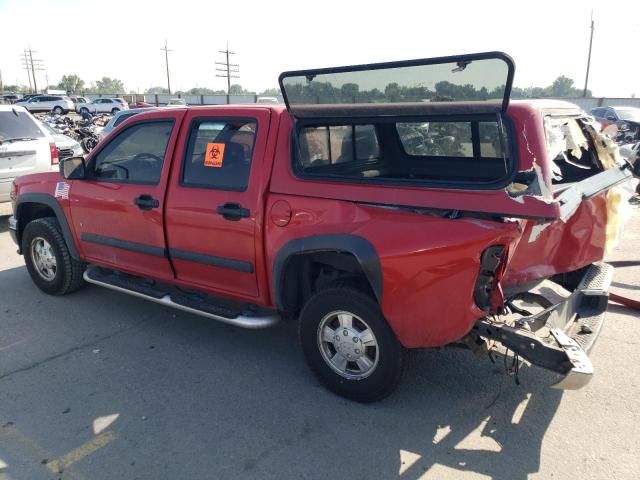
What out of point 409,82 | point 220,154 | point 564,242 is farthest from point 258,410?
point 564,242

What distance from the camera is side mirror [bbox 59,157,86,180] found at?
4.52m

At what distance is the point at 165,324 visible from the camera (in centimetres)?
460

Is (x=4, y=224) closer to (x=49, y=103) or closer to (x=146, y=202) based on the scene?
(x=146, y=202)

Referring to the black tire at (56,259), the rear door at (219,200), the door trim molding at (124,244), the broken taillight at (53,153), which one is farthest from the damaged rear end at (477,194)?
the broken taillight at (53,153)

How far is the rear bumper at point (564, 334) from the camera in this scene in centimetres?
264

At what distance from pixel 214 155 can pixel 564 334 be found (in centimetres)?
256

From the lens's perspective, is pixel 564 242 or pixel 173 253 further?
pixel 173 253

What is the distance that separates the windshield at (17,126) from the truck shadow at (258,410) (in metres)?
5.16

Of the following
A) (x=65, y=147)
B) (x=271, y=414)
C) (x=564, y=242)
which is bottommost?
(x=271, y=414)

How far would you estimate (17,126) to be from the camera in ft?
28.0

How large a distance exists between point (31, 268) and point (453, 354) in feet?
13.8

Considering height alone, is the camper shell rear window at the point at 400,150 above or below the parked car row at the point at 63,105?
below

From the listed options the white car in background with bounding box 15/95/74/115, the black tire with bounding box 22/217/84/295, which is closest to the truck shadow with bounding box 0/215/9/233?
the black tire with bounding box 22/217/84/295

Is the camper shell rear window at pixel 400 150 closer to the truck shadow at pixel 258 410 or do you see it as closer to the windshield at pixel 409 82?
the windshield at pixel 409 82
